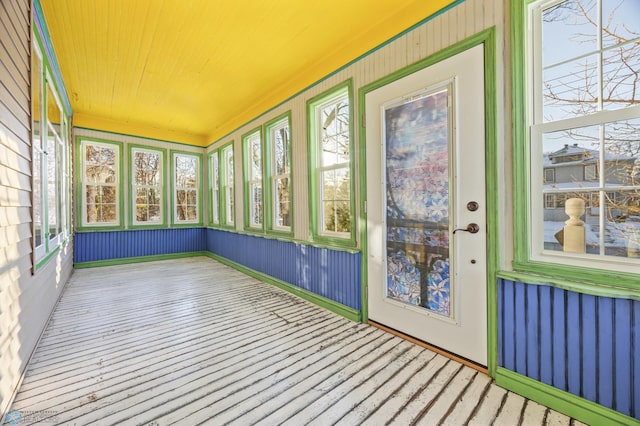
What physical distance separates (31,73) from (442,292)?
150 inches

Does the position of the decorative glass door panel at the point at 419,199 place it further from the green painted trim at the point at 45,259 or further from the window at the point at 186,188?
the window at the point at 186,188

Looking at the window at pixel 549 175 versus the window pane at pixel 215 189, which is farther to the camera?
the window pane at pixel 215 189

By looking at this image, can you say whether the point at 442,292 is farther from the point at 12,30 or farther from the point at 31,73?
the point at 31,73

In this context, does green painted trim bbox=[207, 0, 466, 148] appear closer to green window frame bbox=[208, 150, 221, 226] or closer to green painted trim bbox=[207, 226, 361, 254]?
green painted trim bbox=[207, 226, 361, 254]

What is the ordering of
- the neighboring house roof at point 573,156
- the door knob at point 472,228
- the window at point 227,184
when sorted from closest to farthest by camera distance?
the neighboring house roof at point 573,156
the door knob at point 472,228
the window at point 227,184

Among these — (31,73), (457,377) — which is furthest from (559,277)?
(31,73)

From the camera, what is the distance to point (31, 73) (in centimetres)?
224

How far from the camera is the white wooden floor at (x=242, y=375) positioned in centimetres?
163

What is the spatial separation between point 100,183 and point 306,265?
5111 mm

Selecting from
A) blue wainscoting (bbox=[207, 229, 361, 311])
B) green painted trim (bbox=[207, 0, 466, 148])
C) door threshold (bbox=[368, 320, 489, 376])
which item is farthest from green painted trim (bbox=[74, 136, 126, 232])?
door threshold (bbox=[368, 320, 489, 376])

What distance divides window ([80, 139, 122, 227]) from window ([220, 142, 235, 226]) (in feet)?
7.17

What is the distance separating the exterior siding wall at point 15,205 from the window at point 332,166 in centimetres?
257

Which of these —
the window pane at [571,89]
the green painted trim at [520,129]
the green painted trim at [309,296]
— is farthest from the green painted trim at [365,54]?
the green painted trim at [309,296]

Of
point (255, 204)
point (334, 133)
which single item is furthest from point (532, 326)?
point (255, 204)
